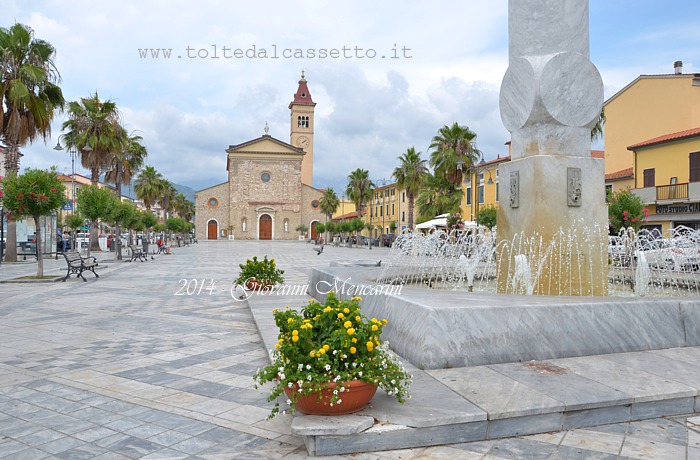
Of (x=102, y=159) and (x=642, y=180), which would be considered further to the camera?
(x=642, y=180)

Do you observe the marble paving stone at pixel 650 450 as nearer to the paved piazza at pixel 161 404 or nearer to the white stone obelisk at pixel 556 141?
the paved piazza at pixel 161 404

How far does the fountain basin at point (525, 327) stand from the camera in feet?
14.8

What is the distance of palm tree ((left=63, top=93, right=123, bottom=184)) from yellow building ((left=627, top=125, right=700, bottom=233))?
2941cm

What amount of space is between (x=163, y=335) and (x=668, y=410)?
5978mm

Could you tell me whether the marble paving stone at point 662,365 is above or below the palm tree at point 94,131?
below

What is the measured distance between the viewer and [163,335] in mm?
7160

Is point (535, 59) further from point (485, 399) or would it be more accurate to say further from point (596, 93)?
point (485, 399)

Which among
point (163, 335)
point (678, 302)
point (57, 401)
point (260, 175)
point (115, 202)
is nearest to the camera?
point (57, 401)

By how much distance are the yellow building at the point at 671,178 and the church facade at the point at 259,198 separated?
53834 mm

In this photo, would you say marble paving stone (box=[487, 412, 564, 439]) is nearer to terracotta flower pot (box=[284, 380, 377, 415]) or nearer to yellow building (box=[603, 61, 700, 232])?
terracotta flower pot (box=[284, 380, 377, 415])

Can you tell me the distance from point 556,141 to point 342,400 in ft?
17.8

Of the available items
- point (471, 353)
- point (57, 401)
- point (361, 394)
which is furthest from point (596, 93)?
point (57, 401)

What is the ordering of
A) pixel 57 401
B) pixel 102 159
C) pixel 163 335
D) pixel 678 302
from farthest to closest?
1. pixel 102 159
2. pixel 163 335
3. pixel 678 302
4. pixel 57 401

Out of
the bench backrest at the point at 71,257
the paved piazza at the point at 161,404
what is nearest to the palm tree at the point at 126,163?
the bench backrest at the point at 71,257
